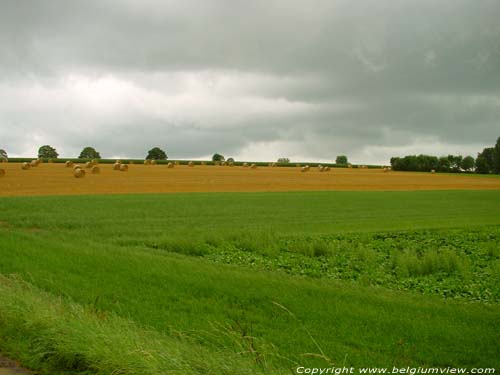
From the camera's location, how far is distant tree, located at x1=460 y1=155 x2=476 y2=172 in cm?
11928

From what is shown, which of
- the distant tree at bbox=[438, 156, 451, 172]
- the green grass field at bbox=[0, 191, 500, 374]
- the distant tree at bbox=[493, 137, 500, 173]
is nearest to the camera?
the green grass field at bbox=[0, 191, 500, 374]

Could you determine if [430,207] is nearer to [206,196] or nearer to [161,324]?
[206,196]

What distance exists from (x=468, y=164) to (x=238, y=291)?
116776 mm

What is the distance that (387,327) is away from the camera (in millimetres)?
11234

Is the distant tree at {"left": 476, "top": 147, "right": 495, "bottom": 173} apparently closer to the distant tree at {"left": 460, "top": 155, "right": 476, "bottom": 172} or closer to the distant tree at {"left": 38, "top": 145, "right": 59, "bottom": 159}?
the distant tree at {"left": 460, "top": 155, "right": 476, "bottom": 172}

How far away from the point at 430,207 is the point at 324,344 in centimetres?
2948

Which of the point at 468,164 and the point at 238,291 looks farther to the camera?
the point at 468,164

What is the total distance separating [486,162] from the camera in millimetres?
123125

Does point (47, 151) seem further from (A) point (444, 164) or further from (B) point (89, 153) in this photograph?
(A) point (444, 164)

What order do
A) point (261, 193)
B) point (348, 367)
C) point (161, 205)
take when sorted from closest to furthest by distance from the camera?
point (348, 367)
point (161, 205)
point (261, 193)

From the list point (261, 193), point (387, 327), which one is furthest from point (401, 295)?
point (261, 193)

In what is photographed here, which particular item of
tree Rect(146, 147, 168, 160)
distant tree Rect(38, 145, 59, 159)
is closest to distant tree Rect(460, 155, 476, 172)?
tree Rect(146, 147, 168, 160)

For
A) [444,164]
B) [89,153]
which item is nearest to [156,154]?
[89,153]

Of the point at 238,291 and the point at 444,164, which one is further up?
the point at 444,164
